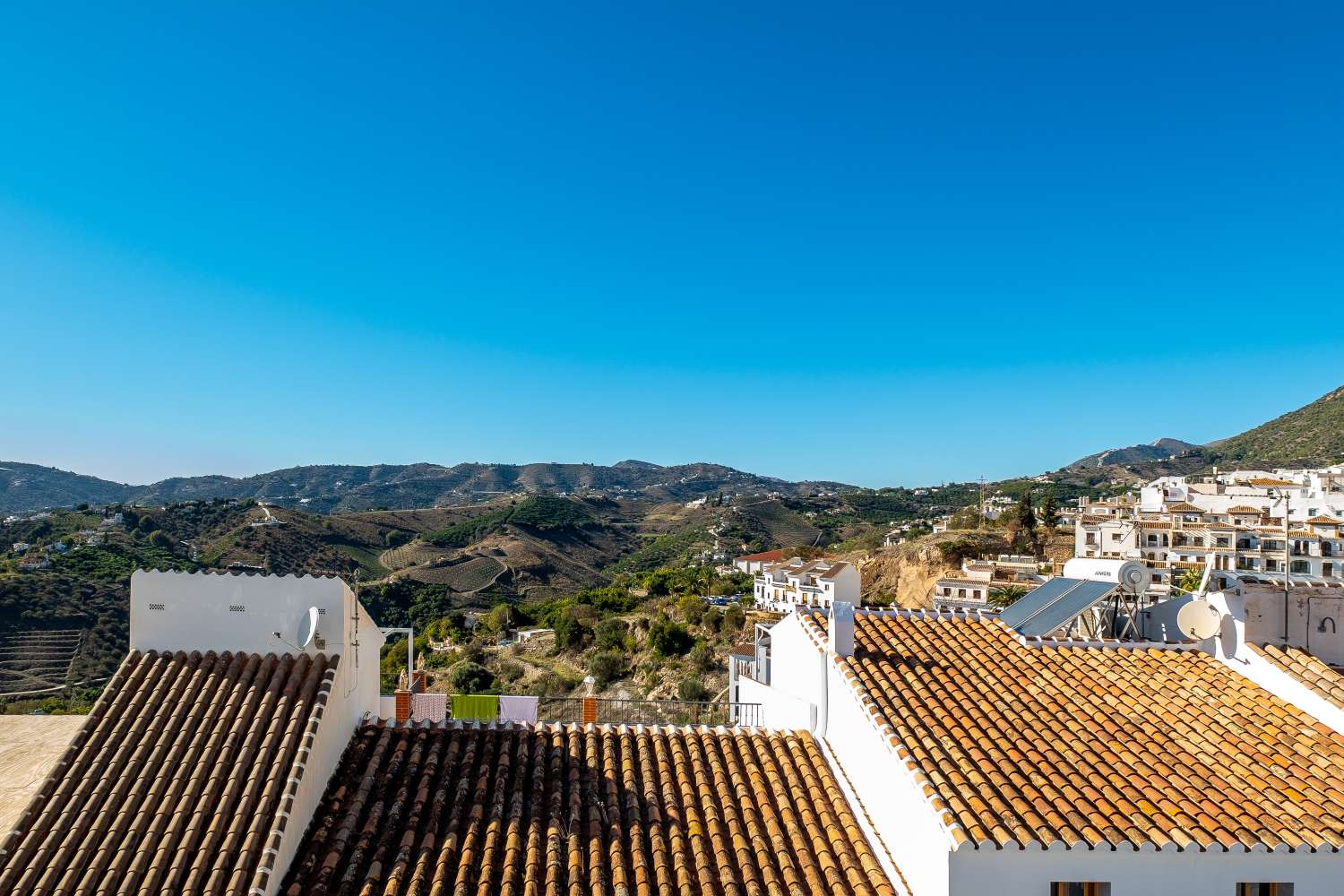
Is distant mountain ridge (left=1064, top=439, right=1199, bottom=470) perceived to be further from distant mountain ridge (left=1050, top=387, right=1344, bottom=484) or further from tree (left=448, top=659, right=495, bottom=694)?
tree (left=448, top=659, right=495, bottom=694)

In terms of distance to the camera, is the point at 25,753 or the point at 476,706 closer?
the point at 476,706

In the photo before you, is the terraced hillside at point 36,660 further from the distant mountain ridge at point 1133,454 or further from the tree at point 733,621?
the distant mountain ridge at point 1133,454

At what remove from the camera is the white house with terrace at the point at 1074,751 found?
610cm

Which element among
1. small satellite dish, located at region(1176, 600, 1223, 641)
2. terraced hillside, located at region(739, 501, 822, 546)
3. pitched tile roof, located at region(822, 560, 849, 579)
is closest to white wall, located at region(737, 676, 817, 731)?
pitched tile roof, located at region(822, 560, 849, 579)

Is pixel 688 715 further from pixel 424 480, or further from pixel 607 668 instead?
pixel 424 480

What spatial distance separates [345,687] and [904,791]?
601cm

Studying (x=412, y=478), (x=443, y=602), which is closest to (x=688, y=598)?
(x=443, y=602)

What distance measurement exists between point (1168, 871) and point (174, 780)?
888 centimetres

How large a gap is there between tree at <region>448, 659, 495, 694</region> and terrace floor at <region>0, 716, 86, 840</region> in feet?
73.0

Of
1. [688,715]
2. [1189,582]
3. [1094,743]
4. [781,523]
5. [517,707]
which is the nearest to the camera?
[1094,743]

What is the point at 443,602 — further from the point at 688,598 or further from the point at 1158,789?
the point at 1158,789

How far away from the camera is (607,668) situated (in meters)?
43.6

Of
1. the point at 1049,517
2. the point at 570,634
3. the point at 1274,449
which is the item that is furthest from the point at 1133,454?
the point at 570,634

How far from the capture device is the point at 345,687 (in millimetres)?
8258
